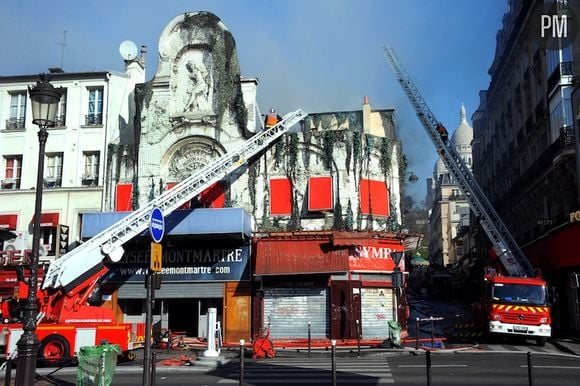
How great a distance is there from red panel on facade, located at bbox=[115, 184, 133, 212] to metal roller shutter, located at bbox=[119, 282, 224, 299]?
141 inches

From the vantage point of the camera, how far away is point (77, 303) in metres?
18.5

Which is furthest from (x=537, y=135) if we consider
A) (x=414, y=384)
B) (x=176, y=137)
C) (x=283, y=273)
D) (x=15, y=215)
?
(x=15, y=215)

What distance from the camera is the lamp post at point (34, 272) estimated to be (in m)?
8.74

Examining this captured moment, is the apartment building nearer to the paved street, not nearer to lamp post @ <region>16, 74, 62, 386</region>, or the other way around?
the paved street

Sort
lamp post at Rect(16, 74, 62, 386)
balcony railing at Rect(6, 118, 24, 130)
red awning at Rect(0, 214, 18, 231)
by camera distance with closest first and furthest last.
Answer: lamp post at Rect(16, 74, 62, 386) → red awning at Rect(0, 214, 18, 231) → balcony railing at Rect(6, 118, 24, 130)

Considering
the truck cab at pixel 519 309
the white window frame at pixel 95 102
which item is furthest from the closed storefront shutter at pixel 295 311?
the white window frame at pixel 95 102

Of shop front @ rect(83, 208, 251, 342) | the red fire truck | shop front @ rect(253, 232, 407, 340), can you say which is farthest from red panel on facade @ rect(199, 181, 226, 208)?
the red fire truck

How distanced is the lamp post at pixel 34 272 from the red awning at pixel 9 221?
19.3m

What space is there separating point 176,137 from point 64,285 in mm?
10370

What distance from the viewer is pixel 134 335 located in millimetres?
18078

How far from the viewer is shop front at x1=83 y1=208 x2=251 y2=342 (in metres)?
24.5

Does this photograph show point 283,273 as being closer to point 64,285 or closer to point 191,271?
point 191,271

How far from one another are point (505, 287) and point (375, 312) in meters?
5.53

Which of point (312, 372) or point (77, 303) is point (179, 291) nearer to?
point (77, 303)
